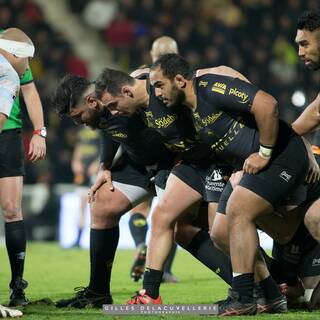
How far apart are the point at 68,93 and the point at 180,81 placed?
3.44ft

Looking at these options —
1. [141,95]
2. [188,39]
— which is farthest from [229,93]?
[188,39]

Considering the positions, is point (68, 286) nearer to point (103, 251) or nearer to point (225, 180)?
point (103, 251)

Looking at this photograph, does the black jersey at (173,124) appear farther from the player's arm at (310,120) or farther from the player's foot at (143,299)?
the player's foot at (143,299)

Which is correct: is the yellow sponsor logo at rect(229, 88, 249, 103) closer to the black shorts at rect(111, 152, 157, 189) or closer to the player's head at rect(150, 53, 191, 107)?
the player's head at rect(150, 53, 191, 107)

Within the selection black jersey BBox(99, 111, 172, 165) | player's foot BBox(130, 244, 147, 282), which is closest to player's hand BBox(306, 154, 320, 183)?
black jersey BBox(99, 111, 172, 165)

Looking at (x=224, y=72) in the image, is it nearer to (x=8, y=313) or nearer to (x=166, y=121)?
(x=166, y=121)

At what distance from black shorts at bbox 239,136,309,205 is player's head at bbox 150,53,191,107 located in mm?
695

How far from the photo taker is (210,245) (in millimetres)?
7215

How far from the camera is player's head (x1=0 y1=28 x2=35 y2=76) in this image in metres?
7.39

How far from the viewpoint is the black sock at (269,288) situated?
6.74 m

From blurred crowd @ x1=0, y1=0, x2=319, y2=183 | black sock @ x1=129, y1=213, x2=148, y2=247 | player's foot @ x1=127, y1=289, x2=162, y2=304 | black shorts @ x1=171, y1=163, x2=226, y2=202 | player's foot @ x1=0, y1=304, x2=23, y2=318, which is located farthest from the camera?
blurred crowd @ x1=0, y1=0, x2=319, y2=183

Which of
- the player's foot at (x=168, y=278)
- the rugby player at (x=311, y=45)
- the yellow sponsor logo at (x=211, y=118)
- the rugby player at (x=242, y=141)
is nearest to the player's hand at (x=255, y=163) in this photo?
the rugby player at (x=242, y=141)

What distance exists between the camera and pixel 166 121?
6746 millimetres

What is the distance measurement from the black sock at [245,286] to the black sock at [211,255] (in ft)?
2.34
